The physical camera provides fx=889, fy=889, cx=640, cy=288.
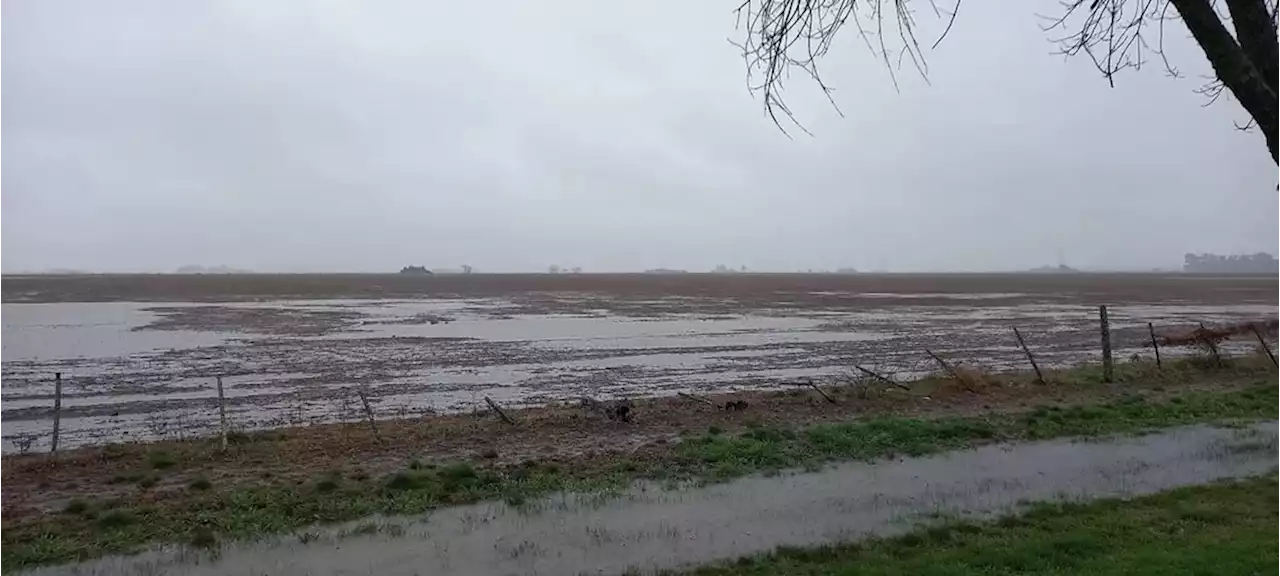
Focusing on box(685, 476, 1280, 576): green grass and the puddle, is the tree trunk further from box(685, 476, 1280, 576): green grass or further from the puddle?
the puddle

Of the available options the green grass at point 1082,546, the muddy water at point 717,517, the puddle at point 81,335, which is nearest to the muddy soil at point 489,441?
the muddy water at point 717,517

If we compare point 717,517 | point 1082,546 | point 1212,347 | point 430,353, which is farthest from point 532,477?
point 430,353

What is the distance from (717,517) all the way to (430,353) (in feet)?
84.5

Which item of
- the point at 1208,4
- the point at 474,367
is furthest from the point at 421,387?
the point at 1208,4

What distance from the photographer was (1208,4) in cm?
352

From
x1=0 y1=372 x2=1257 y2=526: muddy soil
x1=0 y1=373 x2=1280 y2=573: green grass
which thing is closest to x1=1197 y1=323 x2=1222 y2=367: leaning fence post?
x1=0 y1=372 x2=1257 y2=526: muddy soil

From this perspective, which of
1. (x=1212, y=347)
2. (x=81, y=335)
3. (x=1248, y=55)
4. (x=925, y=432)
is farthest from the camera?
(x=81, y=335)

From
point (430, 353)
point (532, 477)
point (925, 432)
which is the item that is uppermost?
point (925, 432)

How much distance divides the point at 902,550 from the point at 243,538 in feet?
21.0

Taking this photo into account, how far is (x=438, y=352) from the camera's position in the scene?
34.0m

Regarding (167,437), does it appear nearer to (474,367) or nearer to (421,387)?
(421,387)

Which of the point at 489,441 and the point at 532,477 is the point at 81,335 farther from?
the point at 532,477

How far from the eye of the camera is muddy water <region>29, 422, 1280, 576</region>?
8117 mm

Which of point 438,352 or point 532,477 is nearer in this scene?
point 532,477
